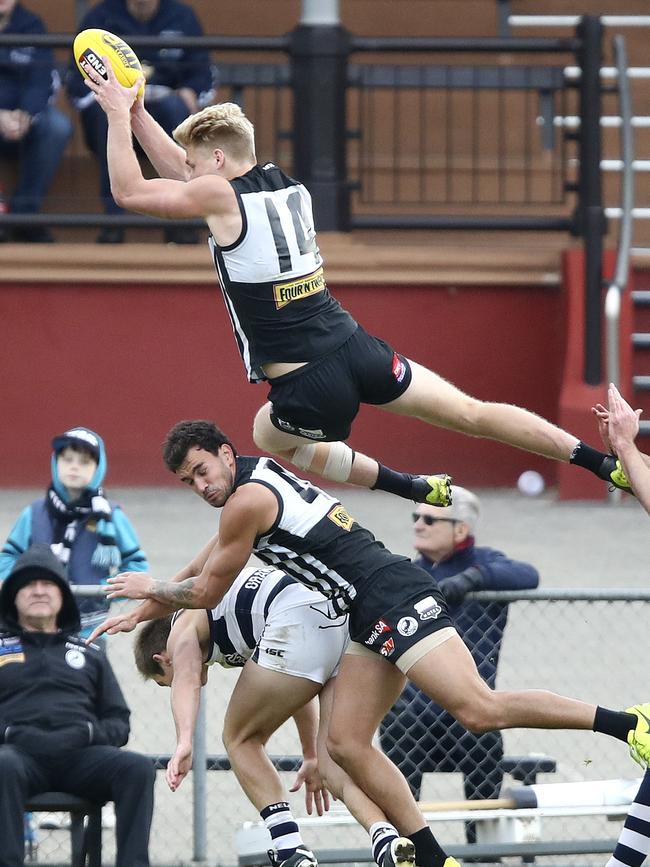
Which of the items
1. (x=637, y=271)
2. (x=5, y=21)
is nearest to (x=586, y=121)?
(x=637, y=271)

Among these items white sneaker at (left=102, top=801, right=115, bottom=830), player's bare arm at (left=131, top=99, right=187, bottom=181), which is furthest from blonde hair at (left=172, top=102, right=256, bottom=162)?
white sneaker at (left=102, top=801, right=115, bottom=830)

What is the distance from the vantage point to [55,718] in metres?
7.00

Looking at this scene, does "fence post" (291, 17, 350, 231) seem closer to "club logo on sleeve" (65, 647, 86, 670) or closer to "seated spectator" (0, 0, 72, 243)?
"seated spectator" (0, 0, 72, 243)

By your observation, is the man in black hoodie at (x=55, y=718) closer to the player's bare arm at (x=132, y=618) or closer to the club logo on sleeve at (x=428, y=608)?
the player's bare arm at (x=132, y=618)

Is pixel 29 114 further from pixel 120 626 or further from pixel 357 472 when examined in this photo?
pixel 120 626

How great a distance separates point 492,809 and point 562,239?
6.78 m

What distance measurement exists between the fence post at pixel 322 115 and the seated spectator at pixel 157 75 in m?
0.66

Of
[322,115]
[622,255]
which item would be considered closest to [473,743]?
[622,255]

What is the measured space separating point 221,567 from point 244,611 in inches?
22.4

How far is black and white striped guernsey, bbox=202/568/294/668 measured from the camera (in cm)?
675

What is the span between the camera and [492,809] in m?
7.00

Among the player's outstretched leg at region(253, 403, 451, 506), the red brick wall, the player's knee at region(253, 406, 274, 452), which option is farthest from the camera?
the red brick wall

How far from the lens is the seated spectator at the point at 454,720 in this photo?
7.20m

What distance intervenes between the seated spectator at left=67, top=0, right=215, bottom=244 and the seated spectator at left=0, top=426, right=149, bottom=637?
4.37 meters
